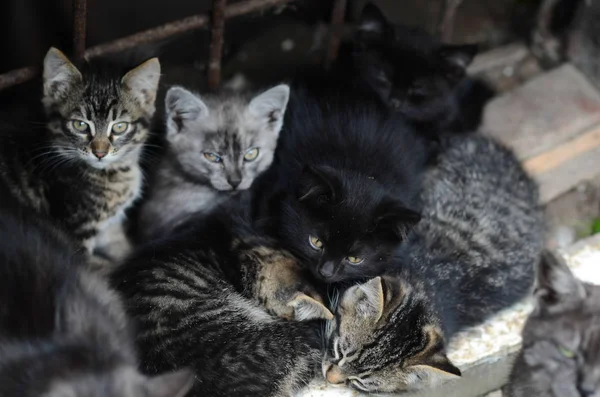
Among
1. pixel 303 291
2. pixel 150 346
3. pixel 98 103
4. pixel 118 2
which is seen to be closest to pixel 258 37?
pixel 118 2

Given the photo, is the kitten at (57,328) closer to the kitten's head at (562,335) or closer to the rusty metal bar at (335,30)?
the kitten's head at (562,335)

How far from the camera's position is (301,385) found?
3.18 meters

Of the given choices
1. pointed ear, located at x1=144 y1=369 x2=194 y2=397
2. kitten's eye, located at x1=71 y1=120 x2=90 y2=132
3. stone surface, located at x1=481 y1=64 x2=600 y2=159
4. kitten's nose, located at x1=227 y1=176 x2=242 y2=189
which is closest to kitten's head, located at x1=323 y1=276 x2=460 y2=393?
kitten's nose, located at x1=227 y1=176 x2=242 y2=189

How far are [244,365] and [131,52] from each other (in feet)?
→ 5.13

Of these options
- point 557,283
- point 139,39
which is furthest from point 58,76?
point 557,283

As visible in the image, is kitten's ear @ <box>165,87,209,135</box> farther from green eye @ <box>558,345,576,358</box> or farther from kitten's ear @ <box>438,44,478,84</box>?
green eye @ <box>558,345,576,358</box>

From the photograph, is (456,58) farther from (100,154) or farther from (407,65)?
(100,154)

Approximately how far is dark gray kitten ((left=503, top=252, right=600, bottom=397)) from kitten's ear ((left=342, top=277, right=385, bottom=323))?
588mm

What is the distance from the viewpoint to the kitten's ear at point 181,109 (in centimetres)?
359

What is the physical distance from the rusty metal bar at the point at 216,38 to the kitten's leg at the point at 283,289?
97 centimetres

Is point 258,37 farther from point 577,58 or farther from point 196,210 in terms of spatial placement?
point 577,58

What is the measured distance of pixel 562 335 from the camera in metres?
2.99

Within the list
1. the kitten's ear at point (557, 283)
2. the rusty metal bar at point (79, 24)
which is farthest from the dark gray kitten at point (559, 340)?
the rusty metal bar at point (79, 24)

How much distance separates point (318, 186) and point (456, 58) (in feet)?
4.07
